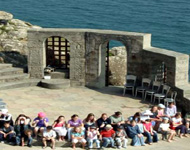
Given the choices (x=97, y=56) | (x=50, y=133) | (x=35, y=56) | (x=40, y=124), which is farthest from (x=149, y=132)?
(x=35, y=56)

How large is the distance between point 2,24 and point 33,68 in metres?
7.96

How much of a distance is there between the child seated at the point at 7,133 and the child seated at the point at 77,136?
220 cm

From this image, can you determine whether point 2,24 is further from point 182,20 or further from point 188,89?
point 182,20

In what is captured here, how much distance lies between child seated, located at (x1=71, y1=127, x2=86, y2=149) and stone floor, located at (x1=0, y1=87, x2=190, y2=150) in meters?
2.65

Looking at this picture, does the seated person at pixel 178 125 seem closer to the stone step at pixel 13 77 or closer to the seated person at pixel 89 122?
the seated person at pixel 89 122

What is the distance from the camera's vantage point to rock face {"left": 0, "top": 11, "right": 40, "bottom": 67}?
30.7 metres

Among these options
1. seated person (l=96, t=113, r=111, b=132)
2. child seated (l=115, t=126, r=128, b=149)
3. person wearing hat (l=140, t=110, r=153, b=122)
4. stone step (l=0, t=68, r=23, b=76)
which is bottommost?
child seated (l=115, t=126, r=128, b=149)

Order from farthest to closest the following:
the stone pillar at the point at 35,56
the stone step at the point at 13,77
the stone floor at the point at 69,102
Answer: the stone pillar at the point at 35,56, the stone step at the point at 13,77, the stone floor at the point at 69,102

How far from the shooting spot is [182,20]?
6525 centimetres

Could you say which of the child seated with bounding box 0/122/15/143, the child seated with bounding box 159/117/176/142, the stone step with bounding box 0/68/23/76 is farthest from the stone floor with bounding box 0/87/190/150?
the child seated with bounding box 0/122/15/143

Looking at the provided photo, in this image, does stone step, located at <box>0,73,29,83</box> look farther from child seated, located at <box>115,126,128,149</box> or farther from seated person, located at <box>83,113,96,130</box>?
child seated, located at <box>115,126,128,149</box>

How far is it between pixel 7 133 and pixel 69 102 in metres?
5.76

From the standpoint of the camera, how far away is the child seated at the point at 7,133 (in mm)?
20312

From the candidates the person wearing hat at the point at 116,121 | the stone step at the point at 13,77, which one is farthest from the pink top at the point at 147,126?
the stone step at the point at 13,77
